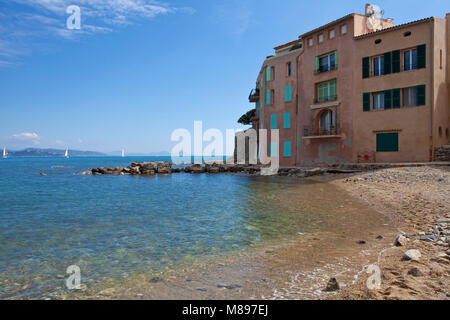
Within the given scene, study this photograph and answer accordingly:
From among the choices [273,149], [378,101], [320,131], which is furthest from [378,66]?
[273,149]

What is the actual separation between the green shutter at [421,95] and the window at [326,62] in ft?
27.8

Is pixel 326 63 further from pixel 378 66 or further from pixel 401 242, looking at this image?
pixel 401 242

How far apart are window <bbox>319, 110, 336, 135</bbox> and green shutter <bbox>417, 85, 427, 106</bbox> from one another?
7.98 m

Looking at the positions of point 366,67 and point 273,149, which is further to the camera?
point 273,149

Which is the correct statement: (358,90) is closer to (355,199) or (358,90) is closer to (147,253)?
(355,199)

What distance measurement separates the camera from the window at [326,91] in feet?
101

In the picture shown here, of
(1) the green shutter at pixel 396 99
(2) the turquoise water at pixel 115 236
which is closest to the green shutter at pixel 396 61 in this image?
(1) the green shutter at pixel 396 99

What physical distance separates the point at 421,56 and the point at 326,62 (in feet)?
30.4

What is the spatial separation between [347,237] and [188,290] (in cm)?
530

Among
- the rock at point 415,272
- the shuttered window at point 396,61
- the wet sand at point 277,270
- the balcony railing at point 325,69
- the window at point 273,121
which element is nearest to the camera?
the rock at point 415,272

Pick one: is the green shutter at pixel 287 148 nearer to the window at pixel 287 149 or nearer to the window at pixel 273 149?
the window at pixel 287 149

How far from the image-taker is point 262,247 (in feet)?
Answer: 26.5

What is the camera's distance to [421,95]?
23688mm

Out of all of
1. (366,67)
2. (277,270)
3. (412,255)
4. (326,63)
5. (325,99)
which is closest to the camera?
(412,255)
